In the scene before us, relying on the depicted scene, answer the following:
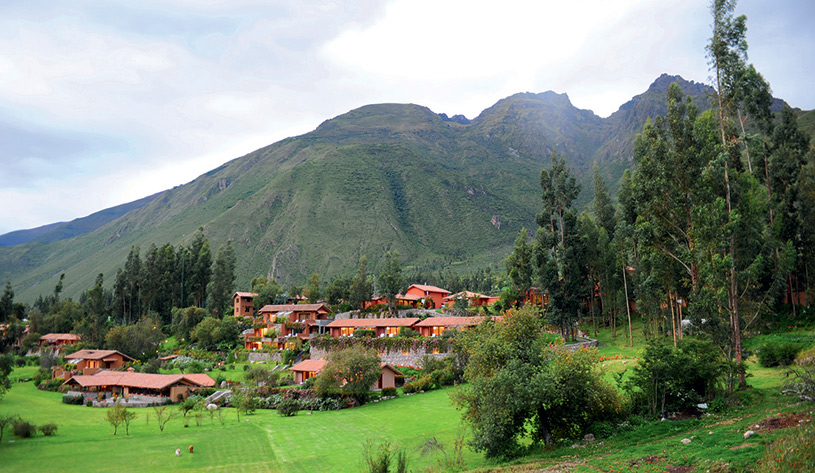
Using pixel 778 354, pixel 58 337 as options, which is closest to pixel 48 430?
pixel 778 354

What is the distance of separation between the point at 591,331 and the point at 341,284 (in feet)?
168

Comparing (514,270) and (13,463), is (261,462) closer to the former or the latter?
(13,463)

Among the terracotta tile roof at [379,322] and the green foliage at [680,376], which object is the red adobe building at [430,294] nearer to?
the terracotta tile roof at [379,322]

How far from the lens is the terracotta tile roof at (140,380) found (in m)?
48.8

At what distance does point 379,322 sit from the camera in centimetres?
6284

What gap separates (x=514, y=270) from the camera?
55688 millimetres

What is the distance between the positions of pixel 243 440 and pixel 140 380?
25.6 m

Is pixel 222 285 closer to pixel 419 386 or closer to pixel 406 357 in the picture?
pixel 406 357

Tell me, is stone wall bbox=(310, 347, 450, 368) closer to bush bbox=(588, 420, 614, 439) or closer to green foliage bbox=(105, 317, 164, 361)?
bush bbox=(588, 420, 614, 439)

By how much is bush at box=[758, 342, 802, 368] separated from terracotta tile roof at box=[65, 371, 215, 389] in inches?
1942

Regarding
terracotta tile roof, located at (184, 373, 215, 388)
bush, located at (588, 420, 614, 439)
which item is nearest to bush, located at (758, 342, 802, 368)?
bush, located at (588, 420, 614, 439)

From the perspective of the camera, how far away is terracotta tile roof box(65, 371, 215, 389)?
48844 mm

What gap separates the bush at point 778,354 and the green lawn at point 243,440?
58.1ft

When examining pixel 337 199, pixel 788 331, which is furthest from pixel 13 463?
pixel 337 199
